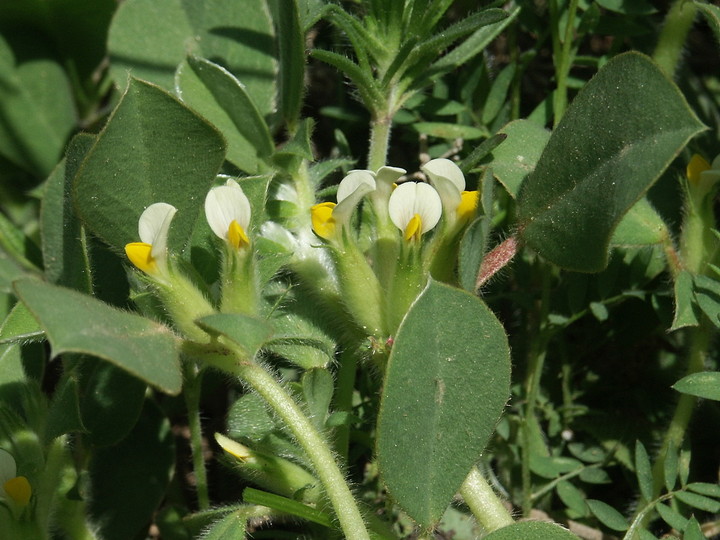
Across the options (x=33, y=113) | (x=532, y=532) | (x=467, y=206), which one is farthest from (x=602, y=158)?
(x=33, y=113)

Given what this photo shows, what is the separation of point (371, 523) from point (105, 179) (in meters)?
0.94

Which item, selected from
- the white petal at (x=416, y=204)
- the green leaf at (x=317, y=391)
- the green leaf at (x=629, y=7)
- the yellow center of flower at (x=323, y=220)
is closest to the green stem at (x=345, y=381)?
the green leaf at (x=317, y=391)

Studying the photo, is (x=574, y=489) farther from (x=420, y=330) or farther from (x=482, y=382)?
(x=420, y=330)

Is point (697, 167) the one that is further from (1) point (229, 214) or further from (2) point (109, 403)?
(2) point (109, 403)

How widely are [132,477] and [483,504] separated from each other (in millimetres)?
1085

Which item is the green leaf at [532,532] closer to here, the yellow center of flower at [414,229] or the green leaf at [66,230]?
the yellow center of flower at [414,229]

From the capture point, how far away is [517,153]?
2.10m

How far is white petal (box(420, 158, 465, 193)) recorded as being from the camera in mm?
1774

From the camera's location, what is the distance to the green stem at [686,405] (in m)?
2.11

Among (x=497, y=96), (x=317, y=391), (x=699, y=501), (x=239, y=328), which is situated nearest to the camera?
(x=239, y=328)

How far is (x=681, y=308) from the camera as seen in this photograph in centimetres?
196

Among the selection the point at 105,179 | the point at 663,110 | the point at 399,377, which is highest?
the point at 663,110

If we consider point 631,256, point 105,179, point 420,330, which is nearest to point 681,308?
point 631,256

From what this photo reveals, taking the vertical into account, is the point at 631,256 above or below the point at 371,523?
above
